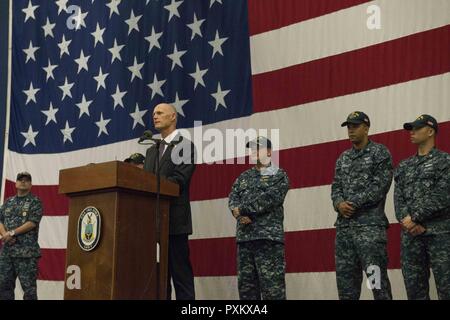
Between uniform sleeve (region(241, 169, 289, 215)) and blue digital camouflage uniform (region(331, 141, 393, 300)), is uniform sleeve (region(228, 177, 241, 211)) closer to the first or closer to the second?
uniform sleeve (region(241, 169, 289, 215))

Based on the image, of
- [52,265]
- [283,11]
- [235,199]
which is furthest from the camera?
[52,265]

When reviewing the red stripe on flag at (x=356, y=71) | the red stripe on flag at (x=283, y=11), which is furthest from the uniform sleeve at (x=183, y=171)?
the red stripe on flag at (x=283, y=11)

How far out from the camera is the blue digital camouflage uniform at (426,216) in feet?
12.0

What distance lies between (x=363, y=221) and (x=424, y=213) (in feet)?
1.28

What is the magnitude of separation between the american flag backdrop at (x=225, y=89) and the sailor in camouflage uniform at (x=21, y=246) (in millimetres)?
874

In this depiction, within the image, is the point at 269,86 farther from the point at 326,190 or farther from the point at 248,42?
the point at 326,190

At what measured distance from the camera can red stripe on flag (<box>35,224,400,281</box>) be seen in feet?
15.4

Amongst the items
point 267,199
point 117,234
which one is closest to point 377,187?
point 267,199

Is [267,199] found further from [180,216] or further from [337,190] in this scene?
[180,216]

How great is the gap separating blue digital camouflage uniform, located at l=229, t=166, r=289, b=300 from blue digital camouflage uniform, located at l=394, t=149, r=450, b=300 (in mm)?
833

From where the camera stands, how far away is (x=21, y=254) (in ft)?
19.1

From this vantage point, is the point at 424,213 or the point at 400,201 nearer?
the point at 424,213

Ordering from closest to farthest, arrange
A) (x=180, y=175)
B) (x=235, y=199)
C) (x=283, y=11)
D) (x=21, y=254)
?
1. (x=180, y=175)
2. (x=235, y=199)
3. (x=283, y=11)
4. (x=21, y=254)

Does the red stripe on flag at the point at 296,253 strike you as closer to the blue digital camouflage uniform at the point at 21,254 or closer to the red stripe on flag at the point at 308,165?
the red stripe on flag at the point at 308,165
